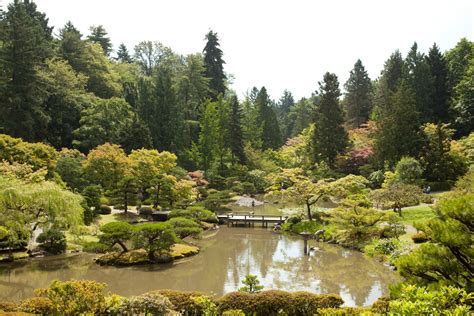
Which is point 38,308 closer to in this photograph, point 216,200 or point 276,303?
point 276,303

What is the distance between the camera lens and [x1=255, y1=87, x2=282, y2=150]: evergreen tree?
60.6m

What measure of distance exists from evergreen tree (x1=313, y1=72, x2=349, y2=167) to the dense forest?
13cm

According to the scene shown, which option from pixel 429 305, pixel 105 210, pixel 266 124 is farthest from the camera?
pixel 266 124

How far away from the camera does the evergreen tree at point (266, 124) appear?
60.6 metres

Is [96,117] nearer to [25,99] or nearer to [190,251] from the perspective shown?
[25,99]

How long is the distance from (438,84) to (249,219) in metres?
32.6

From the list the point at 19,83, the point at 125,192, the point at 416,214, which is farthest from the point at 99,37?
the point at 416,214

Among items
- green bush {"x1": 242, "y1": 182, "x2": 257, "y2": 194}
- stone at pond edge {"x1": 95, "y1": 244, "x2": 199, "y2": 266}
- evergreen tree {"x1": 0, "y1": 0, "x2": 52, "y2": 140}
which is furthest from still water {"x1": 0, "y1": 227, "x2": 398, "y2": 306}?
evergreen tree {"x1": 0, "y1": 0, "x2": 52, "y2": 140}

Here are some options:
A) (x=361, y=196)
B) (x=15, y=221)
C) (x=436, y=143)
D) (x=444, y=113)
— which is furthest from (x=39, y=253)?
(x=444, y=113)

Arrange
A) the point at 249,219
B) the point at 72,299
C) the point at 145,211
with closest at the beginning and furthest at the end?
1. the point at 72,299
2. the point at 145,211
3. the point at 249,219

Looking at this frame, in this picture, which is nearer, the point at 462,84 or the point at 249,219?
the point at 249,219

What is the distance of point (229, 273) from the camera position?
1780 centimetres

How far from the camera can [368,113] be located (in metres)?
58.1

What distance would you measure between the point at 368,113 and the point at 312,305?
167 ft
